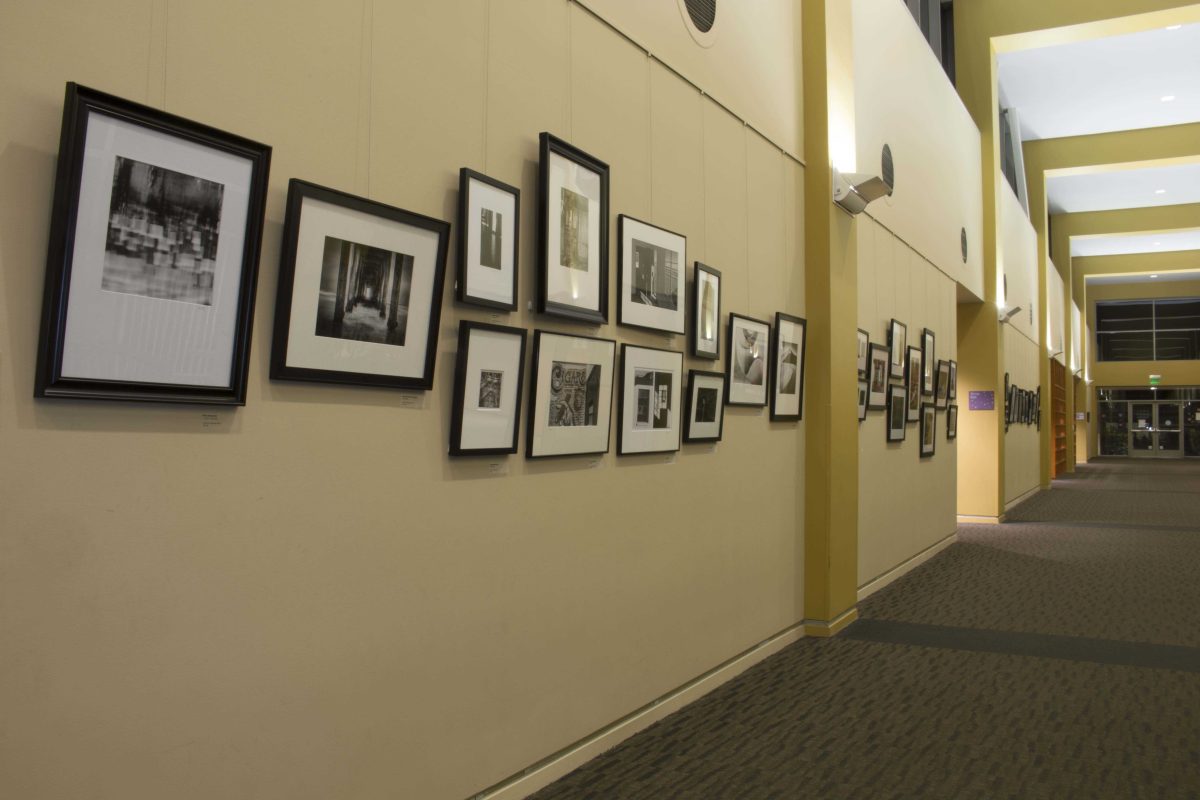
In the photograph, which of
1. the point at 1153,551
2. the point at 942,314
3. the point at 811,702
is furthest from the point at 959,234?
the point at 811,702

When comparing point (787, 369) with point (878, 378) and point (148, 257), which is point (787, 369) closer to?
point (878, 378)

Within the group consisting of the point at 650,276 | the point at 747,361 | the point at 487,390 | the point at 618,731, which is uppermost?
the point at 650,276

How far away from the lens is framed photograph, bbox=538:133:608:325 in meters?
3.86

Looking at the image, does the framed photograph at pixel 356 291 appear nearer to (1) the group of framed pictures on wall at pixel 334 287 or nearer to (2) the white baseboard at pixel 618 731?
(1) the group of framed pictures on wall at pixel 334 287

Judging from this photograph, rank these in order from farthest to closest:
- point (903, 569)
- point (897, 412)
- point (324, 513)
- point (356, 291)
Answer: point (903, 569), point (897, 412), point (356, 291), point (324, 513)

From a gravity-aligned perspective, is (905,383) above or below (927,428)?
above

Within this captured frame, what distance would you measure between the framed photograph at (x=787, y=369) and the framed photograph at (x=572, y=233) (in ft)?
7.70

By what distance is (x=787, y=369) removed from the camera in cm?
650

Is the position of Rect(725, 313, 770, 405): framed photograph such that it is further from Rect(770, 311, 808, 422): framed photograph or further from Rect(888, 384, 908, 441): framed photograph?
Rect(888, 384, 908, 441): framed photograph

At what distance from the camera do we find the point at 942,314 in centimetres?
1167

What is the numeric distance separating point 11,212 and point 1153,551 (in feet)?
41.7

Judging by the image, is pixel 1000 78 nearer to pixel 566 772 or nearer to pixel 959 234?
pixel 959 234

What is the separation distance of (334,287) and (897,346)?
25.2 ft

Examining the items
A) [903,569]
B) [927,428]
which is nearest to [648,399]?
[903,569]
